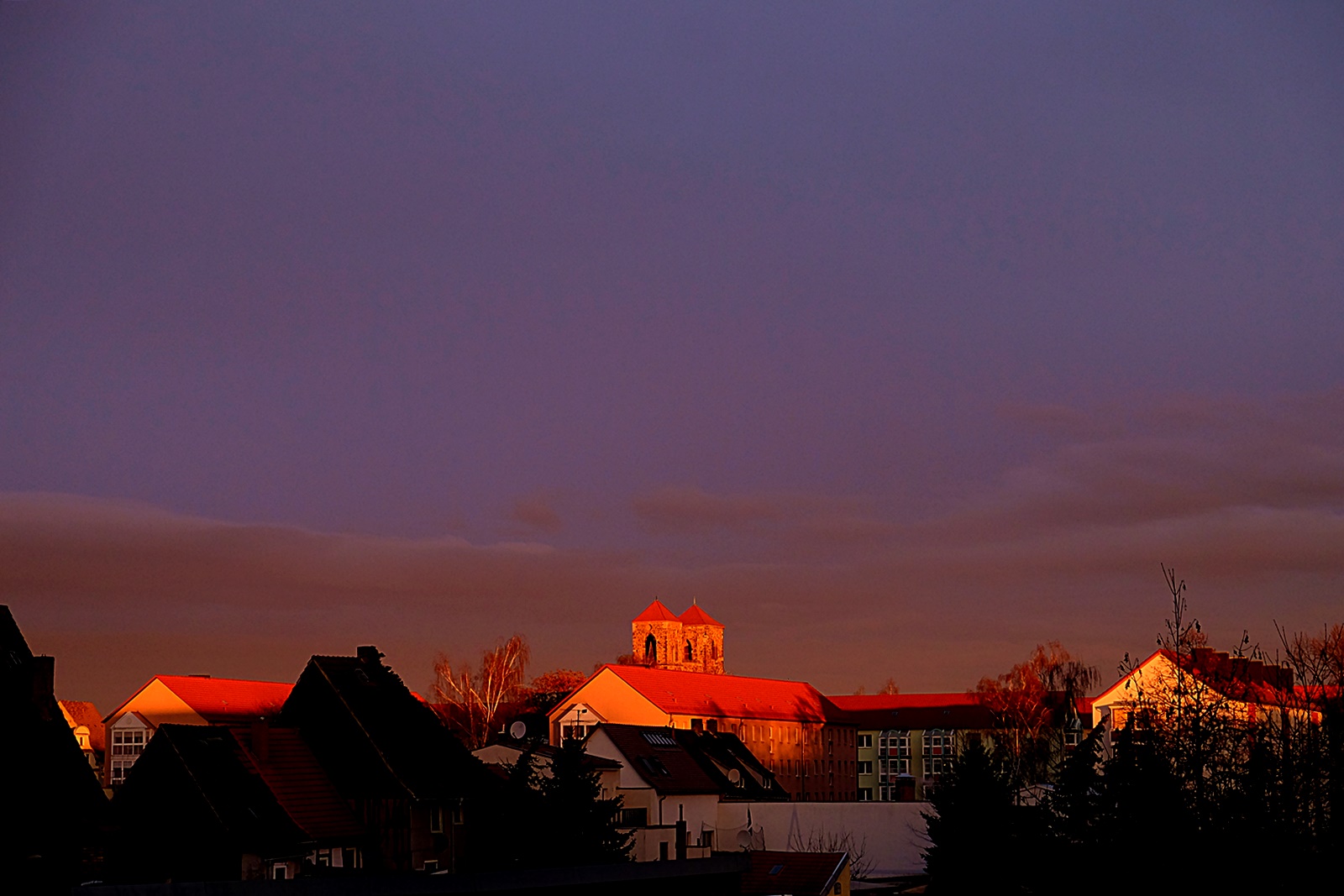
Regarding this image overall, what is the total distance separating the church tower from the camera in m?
182

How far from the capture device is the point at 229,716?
98438mm

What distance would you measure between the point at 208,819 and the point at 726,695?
8687 centimetres

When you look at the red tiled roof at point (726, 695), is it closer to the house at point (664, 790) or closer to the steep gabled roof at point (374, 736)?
the house at point (664, 790)

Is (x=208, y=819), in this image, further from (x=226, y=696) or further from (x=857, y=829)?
(x=226, y=696)

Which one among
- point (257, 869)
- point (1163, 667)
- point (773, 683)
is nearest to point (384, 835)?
point (257, 869)

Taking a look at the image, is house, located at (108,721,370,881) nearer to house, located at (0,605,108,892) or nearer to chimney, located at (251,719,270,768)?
chimney, located at (251,719,270,768)

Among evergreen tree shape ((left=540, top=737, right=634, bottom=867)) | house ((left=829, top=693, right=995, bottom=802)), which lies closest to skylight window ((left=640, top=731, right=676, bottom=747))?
evergreen tree shape ((left=540, top=737, right=634, bottom=867))

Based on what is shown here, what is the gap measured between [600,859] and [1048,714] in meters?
70.8

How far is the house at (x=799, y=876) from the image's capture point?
1836 inches

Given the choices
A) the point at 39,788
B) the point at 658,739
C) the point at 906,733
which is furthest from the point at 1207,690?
the point at 906,733

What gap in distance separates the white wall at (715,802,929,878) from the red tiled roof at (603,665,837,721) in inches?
1753

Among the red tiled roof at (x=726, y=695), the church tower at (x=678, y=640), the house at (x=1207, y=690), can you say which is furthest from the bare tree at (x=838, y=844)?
the church tower at (x=678, y=640)

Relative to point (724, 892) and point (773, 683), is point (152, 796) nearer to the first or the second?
point (724, 892)

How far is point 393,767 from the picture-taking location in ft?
152
